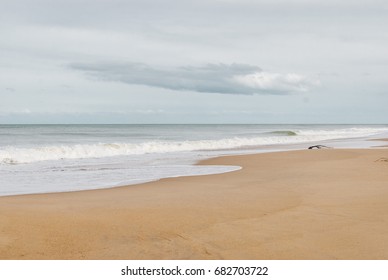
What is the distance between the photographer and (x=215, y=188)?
33.0 ft

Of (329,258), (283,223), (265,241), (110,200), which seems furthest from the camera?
(110,200)

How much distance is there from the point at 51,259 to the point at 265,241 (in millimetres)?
2530

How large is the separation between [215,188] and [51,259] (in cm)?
567

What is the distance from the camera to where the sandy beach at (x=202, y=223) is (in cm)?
Result: 508

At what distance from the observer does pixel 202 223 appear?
638 cm

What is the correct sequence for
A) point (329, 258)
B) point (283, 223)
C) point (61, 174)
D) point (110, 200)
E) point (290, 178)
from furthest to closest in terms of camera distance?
point (61, 174)
point (290, 178)
point (110, 200)
point (283, 223)
point (329, 258)

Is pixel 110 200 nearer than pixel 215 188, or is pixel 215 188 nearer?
pixel 110 200

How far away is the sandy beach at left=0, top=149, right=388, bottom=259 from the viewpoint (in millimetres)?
5078

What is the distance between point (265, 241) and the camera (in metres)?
5.44

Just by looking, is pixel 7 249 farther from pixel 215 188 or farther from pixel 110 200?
pixel 215 188

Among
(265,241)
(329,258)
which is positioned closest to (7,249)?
(265,241)
